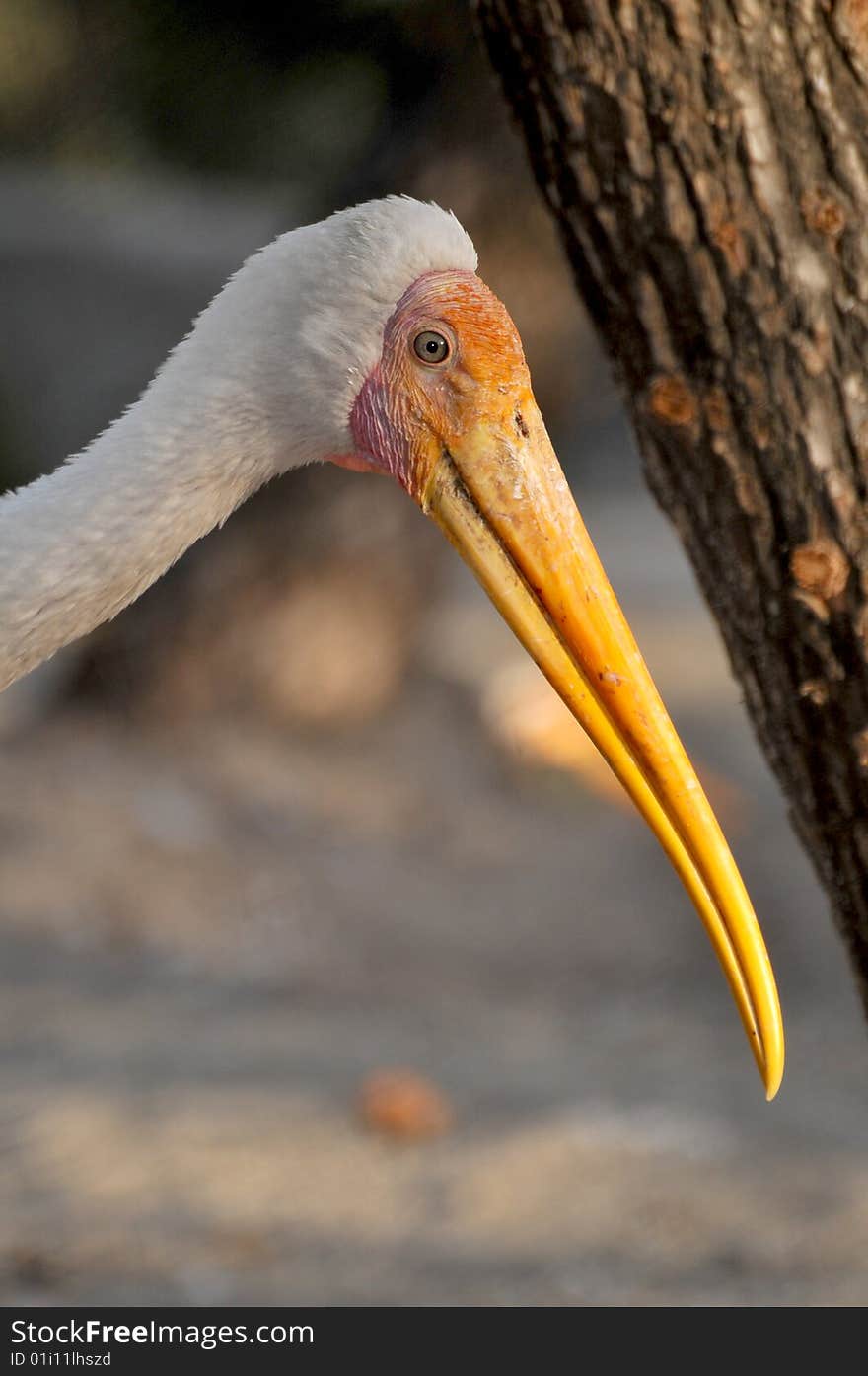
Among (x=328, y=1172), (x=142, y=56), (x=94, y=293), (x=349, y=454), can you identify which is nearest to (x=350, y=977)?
(x=328, y=1172)

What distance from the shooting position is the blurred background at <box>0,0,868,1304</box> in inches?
167

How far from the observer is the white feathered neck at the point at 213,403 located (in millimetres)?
2082

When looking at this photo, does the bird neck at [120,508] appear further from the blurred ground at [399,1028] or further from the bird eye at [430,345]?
the blurred ground at [399,1028]

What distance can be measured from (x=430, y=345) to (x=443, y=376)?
42 mm

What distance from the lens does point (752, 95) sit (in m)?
2.13

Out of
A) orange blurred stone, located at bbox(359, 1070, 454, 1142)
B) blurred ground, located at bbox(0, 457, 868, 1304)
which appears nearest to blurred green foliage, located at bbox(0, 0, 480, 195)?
blurred ground, located at bbox(0, 457, 868, 1304)

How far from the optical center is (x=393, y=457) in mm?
2170

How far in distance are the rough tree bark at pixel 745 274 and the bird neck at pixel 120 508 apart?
565 mm

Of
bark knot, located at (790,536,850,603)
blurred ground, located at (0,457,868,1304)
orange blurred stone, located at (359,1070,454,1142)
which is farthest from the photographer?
orange blurred stone, located at (359,1070,454,1142)

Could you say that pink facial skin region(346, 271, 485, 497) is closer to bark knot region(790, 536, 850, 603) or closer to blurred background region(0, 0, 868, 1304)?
bark knot region(790, 536, 850, 603)

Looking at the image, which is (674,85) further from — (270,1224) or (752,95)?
(270,1224)

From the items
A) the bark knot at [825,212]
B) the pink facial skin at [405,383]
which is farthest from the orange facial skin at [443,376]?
the bark knot at [825,212]

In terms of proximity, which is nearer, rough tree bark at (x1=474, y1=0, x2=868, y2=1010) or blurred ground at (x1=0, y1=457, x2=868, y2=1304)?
rough tree bark at (x1=474, y1=0, x2=868, y2=1010)

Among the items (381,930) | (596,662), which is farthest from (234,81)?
(596,662)
